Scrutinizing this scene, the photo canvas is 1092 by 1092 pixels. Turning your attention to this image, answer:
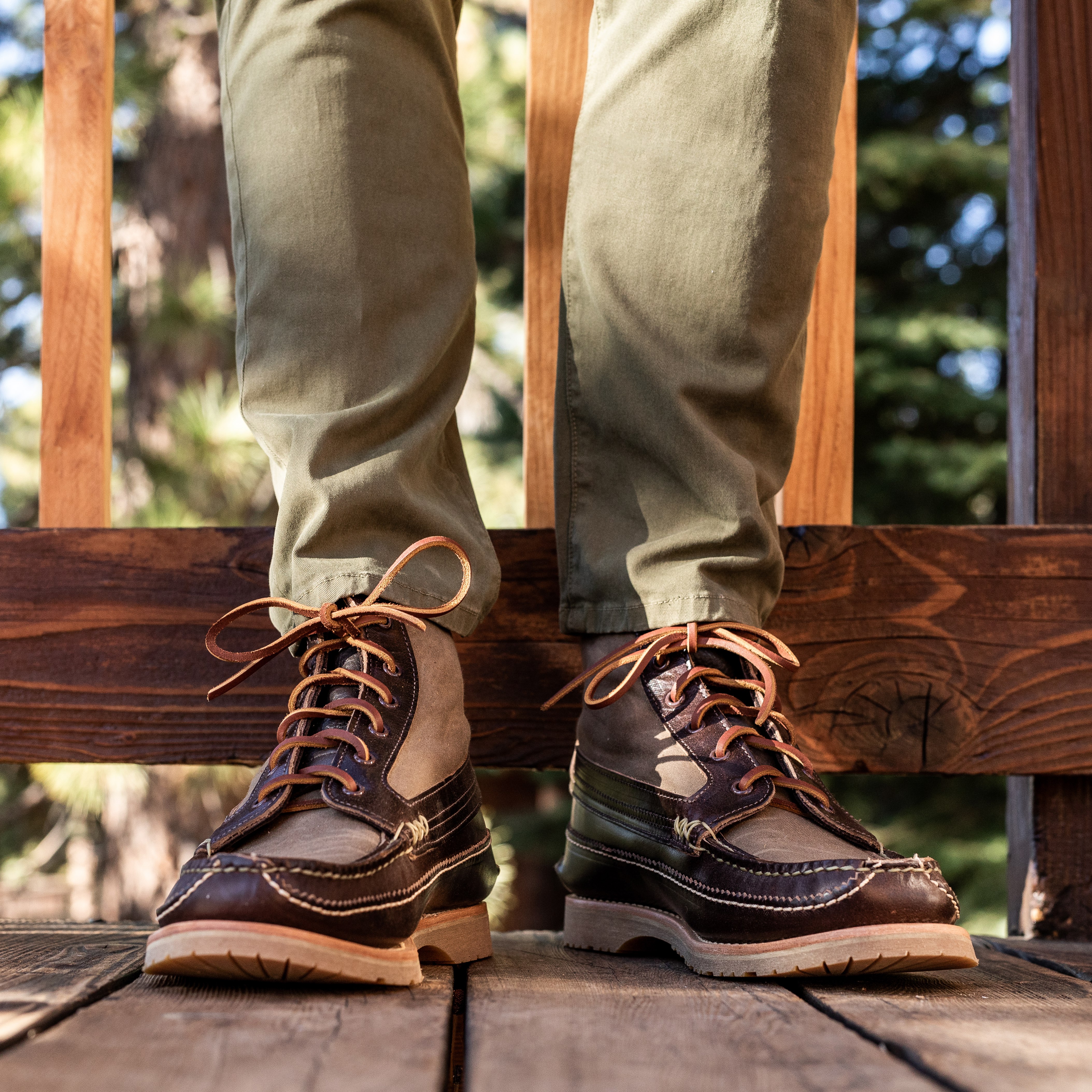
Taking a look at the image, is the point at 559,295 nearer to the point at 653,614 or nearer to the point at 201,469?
the point at 653,614

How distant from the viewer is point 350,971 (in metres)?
0.63

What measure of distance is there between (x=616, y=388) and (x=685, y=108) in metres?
0.23

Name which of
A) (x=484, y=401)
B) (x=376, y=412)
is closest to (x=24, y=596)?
(x=376, y=412)

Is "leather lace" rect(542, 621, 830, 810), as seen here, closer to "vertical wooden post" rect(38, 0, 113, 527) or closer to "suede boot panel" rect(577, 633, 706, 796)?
"suede boot panel" rect(577, 633, 706, 796)

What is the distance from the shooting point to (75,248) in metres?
1.12

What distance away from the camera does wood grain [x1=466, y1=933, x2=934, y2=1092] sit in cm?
48

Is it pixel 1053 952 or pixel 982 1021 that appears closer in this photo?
pixel 982 1021

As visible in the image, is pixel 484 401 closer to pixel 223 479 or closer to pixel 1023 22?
pixel 223 479

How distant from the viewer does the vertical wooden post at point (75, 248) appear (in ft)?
3.66

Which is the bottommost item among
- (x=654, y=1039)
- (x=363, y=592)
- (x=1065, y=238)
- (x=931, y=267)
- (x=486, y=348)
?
(x=654, y=1039)

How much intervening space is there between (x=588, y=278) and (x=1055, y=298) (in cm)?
57

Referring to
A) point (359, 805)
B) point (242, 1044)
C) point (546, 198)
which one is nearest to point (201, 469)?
point (546, 198)

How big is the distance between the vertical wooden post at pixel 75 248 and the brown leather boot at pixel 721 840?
0.60m

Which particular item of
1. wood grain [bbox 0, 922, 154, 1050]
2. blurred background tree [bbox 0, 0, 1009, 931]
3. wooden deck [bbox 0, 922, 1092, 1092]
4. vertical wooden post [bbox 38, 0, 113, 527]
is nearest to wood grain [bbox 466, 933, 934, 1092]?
wooden deck [bbox 0, 922, 1092, 1092]
